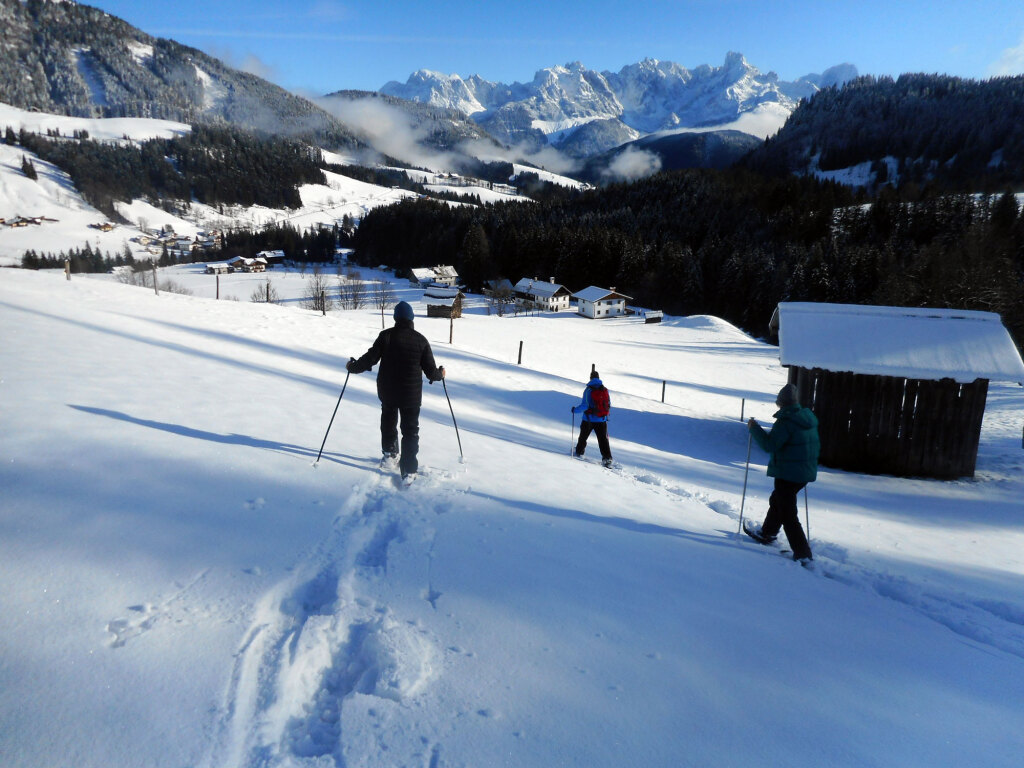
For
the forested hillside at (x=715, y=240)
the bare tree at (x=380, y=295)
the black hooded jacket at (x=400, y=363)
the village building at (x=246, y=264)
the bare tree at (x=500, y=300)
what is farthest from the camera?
the village building at (x=246, y=264)

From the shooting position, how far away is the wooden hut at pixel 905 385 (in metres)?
11.9

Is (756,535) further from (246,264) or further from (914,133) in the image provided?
(914,133)

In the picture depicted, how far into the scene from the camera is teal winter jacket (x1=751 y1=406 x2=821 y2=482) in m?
5.44

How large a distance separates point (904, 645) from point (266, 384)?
982 cm

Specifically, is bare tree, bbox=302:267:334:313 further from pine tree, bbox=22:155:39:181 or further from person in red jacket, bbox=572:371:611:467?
pine tree, bbox=22:155:39:181

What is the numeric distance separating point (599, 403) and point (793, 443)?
392 cm

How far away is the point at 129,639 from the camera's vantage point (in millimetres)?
2619

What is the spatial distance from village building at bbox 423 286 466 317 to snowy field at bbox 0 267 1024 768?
32.9 m

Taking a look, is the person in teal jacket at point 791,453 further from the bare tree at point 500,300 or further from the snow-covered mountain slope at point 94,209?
the snow-covered mountain slope at point 94,209

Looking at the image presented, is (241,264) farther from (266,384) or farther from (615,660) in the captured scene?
(615,660)

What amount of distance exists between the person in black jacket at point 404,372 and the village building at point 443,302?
32.4 m

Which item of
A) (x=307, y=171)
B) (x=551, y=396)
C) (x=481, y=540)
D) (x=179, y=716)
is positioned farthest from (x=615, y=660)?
(x=307, y=171)

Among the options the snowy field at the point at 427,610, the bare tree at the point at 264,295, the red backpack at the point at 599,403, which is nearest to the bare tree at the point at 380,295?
the bare tree at the point at 264,295

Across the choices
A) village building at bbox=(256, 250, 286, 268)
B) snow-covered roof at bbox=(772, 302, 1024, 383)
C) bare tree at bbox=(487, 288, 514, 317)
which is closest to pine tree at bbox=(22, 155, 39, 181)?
village building at bbox=(256, 250, 286, 268)
